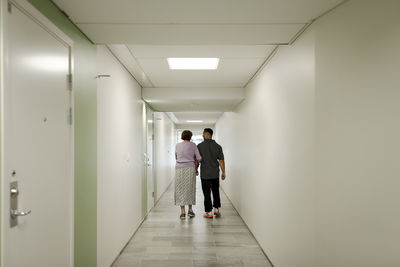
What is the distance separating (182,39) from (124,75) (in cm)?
148

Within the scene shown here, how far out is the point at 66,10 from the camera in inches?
73.3

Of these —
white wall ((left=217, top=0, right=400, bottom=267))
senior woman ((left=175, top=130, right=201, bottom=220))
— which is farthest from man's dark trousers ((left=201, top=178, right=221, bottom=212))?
white wall ((left=217, top=0, right=400, bottom=267))

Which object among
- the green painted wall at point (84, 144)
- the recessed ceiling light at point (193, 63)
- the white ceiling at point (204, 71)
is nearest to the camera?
the green painted wall at point (84, 144)

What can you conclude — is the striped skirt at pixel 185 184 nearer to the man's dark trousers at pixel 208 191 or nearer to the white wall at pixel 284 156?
the man's dark trousers at pixel 208 191

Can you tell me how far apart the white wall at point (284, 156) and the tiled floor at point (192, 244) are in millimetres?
277

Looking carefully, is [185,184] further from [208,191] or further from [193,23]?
[193,23]

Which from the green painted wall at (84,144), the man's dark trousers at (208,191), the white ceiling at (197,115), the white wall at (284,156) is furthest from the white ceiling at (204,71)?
the white ceiling at (197,115)

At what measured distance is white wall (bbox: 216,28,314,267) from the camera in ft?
7.00

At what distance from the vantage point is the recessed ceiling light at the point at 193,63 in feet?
11.3

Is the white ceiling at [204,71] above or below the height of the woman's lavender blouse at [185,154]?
above

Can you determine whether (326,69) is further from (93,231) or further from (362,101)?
(93,231)

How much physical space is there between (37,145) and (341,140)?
5.99ft

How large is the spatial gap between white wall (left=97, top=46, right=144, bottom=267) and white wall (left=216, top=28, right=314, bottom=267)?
1756mm

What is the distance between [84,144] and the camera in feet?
7.39
